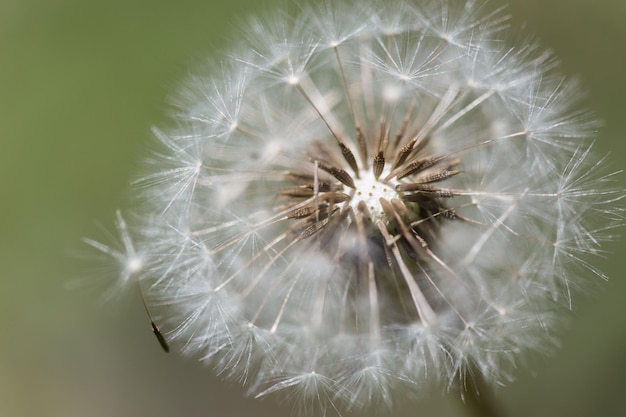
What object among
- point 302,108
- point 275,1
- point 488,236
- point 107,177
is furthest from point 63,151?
point 488,236

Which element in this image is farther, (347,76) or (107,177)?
(107,177)

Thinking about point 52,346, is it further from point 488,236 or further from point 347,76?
point 488,236

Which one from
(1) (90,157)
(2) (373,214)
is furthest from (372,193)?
(1) (90,157)

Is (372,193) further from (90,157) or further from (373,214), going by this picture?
(90,157)

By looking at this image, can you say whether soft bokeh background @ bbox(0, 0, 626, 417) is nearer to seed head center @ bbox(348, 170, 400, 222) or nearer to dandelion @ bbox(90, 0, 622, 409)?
dandelion @ bbox(90, 0, 622, 409)

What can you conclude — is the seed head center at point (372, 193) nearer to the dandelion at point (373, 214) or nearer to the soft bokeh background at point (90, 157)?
the dandelion at point (373, 214)

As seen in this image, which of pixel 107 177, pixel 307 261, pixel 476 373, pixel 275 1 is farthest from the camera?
pixel 107 177

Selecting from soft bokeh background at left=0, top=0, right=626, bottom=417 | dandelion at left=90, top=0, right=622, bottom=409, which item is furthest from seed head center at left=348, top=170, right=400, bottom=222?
soft bokeh background at left=0, top=0, right=626, bottom=417
